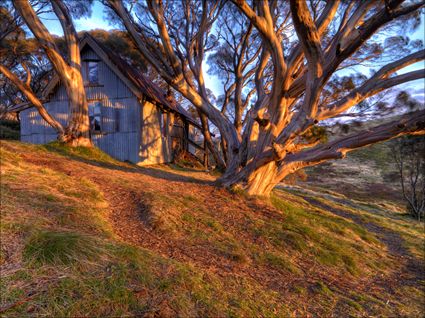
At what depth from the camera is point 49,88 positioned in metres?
18.1

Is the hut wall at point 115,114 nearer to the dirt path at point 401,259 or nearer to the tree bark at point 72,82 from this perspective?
the tree bark at point 72,82

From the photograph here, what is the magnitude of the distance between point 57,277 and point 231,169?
7204 millimetres

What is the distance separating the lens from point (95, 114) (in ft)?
58.6

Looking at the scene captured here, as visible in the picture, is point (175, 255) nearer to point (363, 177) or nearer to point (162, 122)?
point (162, 122)

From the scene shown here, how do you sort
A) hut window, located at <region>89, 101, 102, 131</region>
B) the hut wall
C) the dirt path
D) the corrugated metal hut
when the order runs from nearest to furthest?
the dirt path, the corrugated metal hut, the hut wall, hut window, located at <region>89, 101, 102, 131</region>

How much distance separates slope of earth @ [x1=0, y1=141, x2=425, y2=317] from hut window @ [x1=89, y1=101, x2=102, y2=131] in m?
8.92

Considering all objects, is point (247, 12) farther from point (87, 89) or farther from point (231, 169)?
point (87, 89)

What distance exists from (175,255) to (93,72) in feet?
51.8

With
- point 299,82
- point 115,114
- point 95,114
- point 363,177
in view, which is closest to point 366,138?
point 299,82

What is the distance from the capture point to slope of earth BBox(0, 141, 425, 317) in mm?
3220

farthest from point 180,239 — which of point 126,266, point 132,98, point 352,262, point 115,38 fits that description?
point 115,38

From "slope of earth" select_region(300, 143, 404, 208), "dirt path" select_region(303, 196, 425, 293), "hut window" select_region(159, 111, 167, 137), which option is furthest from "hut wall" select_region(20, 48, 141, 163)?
"slope of earth" select_region(300, 143, 404, 208)

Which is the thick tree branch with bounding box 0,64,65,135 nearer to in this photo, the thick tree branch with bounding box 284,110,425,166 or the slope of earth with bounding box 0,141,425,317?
the slope of earth with bounding box 0,141,425,317

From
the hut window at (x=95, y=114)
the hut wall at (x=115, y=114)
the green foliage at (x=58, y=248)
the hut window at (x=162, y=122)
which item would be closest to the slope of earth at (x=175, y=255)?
the green foliage at (x=58, y=248)
